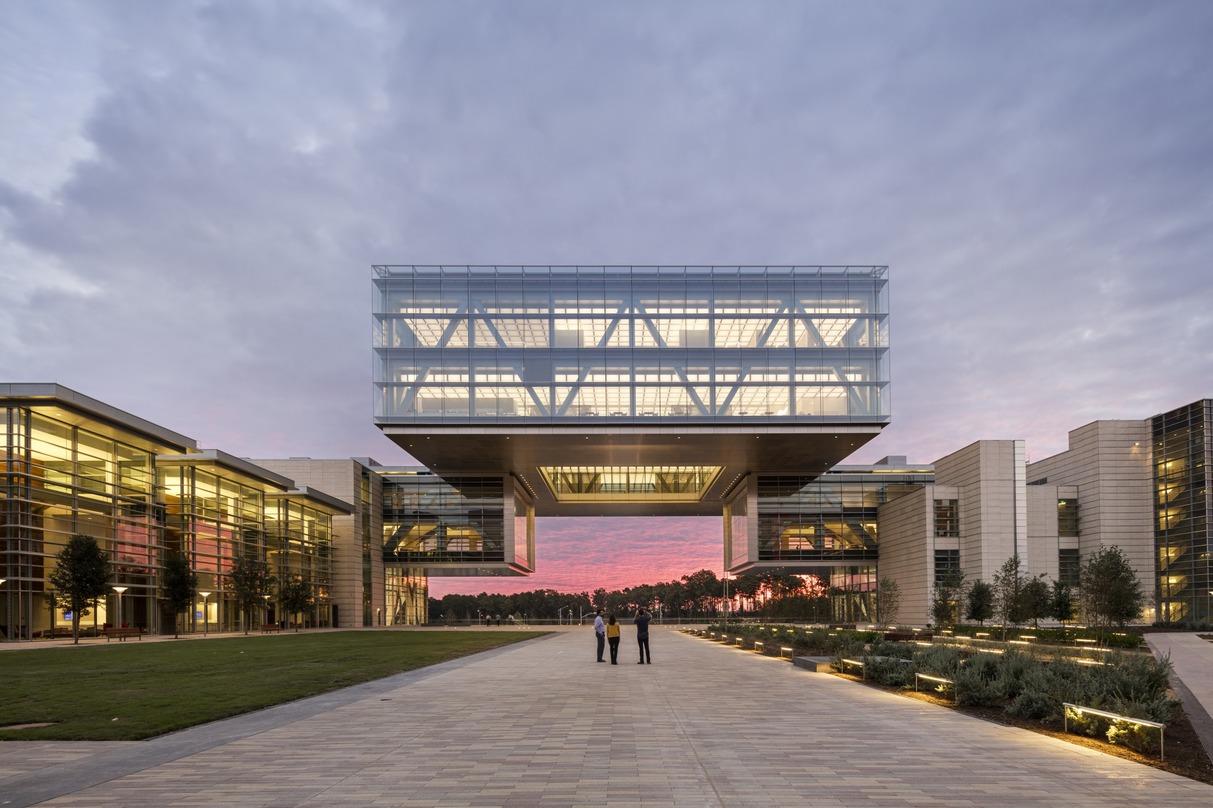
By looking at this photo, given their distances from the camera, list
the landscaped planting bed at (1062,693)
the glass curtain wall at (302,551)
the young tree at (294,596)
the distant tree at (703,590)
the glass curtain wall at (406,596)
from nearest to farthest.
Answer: the landscaped planting bed at (1062,693), the young tree at (294,596), the glass curtain wall at (302,551), the glass curtain wall at (406,596), the distant tree at (703,590)

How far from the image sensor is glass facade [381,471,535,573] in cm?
8075

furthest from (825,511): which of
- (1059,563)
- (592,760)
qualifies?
(592,760)

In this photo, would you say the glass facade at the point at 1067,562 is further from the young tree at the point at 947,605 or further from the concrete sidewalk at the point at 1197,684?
the concrete sidewalk at the point at 1197,684

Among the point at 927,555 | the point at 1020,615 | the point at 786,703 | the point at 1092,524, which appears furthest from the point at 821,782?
the point at 1092,524

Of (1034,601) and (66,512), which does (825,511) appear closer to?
(1034,601)

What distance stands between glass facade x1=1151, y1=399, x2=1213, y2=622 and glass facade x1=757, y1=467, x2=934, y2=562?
20703 millimetres

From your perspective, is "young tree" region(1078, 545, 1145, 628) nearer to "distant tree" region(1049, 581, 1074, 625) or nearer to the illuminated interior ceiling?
"distant tree" region(1049, 581, 1074, 625)

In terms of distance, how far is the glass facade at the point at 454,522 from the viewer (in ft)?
265

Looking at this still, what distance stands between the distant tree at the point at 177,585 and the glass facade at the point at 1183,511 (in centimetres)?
6693

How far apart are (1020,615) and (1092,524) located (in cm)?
2583

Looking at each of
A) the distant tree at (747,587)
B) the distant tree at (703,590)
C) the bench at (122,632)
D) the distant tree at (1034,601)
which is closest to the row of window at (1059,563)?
the distant tree at (1034,601)

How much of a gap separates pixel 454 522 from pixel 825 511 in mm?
34724

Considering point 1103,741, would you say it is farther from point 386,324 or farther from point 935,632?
point 386,324

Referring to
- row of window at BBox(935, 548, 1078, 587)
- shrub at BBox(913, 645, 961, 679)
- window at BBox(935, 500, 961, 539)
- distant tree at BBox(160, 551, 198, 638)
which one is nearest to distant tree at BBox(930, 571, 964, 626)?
row of window at BBox(935, 548, 1078, 587)
